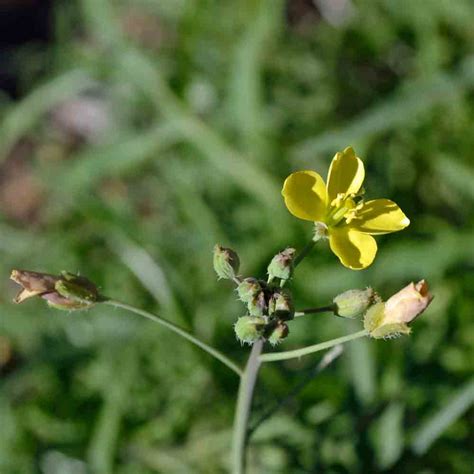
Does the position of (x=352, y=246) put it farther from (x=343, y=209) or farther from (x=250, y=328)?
(x=250, y=328)

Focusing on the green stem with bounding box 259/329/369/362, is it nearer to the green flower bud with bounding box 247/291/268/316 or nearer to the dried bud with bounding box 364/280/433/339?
the dried bud with bounding box 364/280/433/339

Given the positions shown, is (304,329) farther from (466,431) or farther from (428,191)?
(428,191)

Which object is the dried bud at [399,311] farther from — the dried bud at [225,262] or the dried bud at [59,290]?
the dried bud at [59,290]

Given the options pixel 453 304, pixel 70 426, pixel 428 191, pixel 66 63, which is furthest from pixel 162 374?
pixel 66 63

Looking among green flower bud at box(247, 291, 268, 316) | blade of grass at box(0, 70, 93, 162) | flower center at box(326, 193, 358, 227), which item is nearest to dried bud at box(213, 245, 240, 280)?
green flower bud at box(247, 291, 268, 316)

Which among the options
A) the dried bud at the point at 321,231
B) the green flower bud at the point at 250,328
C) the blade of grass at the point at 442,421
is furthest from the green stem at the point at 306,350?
the blade of grass at the point at 442,421
